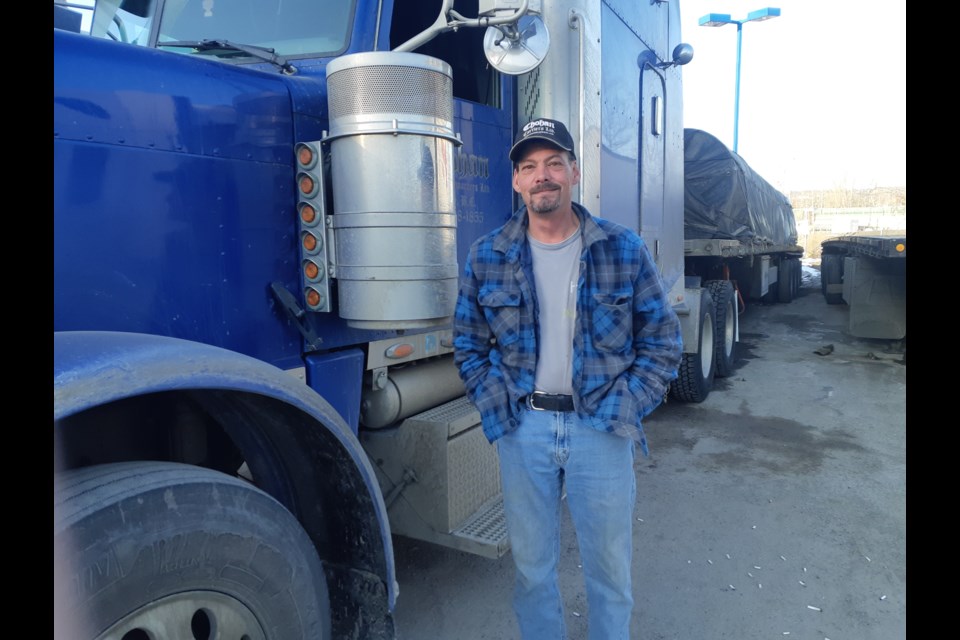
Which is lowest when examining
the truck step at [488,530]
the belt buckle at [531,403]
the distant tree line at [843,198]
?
the truck step at [488,530]

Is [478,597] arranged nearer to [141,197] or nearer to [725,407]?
[141,197]

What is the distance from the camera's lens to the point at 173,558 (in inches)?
59.5

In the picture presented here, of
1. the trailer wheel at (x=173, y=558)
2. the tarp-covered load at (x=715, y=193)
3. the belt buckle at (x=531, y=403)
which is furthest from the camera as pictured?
the tarp-covered load at (x=715, y=193)

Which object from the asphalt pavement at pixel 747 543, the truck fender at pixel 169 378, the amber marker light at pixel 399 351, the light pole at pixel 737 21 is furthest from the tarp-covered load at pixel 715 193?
the truck fender at pixel 169 378

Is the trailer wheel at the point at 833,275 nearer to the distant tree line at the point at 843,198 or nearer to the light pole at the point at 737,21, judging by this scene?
the light pole at the point at 737,21

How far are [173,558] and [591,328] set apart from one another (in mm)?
1297

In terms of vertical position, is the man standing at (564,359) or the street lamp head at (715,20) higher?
the street lamp head at (715,20)

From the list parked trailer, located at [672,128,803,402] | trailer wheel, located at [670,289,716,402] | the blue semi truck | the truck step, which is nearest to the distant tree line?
parked trailer, located at [672,128,803,402]

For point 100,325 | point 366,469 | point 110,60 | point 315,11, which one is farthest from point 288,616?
point 315,11

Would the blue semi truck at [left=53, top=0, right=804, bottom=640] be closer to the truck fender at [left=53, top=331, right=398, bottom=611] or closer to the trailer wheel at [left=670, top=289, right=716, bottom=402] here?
the truck fender at [left=53, top=331, right=398, bottom=611]

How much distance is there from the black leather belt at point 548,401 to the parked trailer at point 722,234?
471 centimetres

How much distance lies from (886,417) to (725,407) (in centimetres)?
139

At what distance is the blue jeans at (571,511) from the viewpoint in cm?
219

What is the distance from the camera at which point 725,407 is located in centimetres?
673
